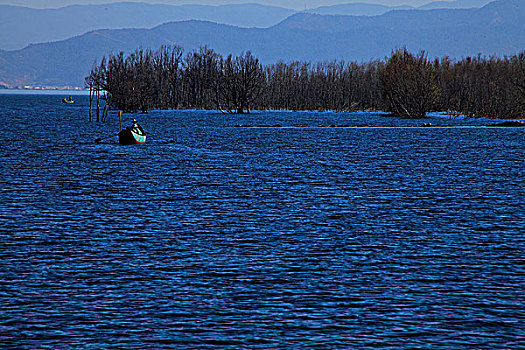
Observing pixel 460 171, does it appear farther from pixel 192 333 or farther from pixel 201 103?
pixel 201 103

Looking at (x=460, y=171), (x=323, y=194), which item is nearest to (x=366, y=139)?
(x=460, y=171)

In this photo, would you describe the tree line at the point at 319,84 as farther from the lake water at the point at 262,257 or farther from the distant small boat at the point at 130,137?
the lake water at the point at 262,257

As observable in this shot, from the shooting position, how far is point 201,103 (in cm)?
15262

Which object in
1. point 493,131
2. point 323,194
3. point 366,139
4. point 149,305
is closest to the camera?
point 149,305

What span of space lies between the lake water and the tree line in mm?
59633

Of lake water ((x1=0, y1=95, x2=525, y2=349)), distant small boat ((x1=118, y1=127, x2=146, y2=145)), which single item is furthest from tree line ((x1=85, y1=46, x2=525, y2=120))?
lake water ((x1=0, y1=95, x2=525, y2=349))

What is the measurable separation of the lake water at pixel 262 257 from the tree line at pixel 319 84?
59.6 metres

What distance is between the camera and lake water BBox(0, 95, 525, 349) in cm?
1380

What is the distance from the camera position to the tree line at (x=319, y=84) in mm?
102375

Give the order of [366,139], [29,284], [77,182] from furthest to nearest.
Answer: [366,139] < [77,182] < [29,284]

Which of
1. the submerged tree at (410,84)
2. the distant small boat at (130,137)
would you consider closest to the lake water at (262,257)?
the distant small boat at (130,137)

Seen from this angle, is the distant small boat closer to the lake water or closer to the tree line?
the lake water

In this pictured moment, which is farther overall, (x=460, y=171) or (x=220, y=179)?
(x=460, y=171)

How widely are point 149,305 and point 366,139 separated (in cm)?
6013
